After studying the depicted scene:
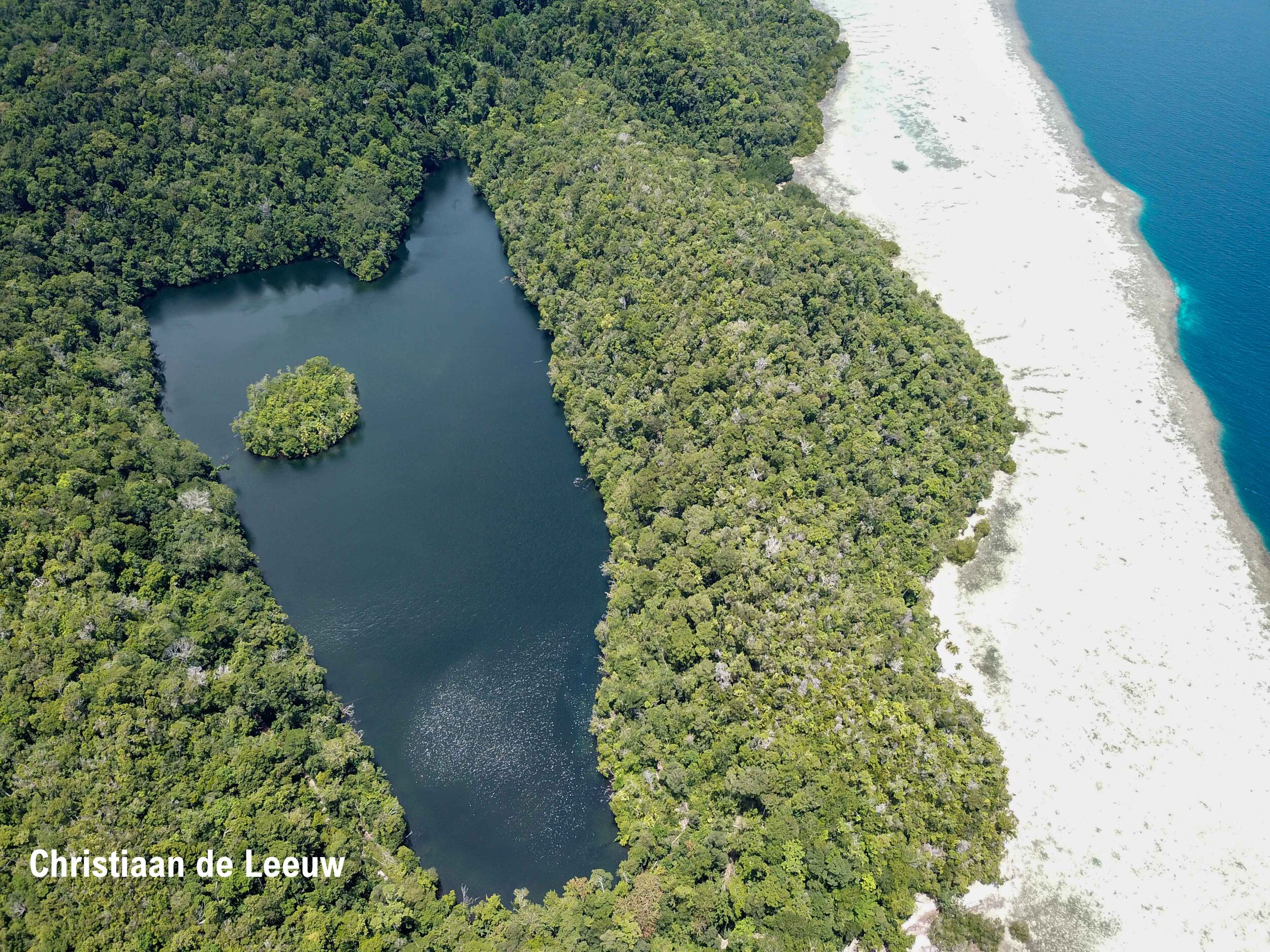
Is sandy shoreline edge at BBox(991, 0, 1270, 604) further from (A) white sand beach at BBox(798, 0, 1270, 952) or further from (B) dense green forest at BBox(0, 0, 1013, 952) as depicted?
(B) dense green forest at BBox(0, 0, 1013, 952)

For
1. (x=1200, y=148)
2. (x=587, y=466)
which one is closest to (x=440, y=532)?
(x=587, y=466)

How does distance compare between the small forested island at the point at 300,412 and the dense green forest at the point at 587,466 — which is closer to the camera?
the dense green forest at the point at 587,466

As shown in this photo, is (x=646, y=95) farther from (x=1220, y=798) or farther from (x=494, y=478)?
(x=1220, y=798)

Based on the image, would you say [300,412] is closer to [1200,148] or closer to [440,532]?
[440,532]

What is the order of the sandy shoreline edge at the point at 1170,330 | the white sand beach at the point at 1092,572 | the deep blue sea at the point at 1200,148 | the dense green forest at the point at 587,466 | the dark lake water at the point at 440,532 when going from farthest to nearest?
the deep blue sea at the point at 1200,148, the sandy shoreline edge at the point at 1170,330, the dark lake water at the point at 440,532, the white sand beach at the point at 1092,572, the dense green forest at the point at 587,466

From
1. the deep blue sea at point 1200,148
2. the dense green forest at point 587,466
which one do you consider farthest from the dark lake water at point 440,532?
the deep blue sea at point 1200,148

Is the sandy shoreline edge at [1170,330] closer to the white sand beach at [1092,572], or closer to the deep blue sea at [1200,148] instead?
the white sand beach at [1092,572]
